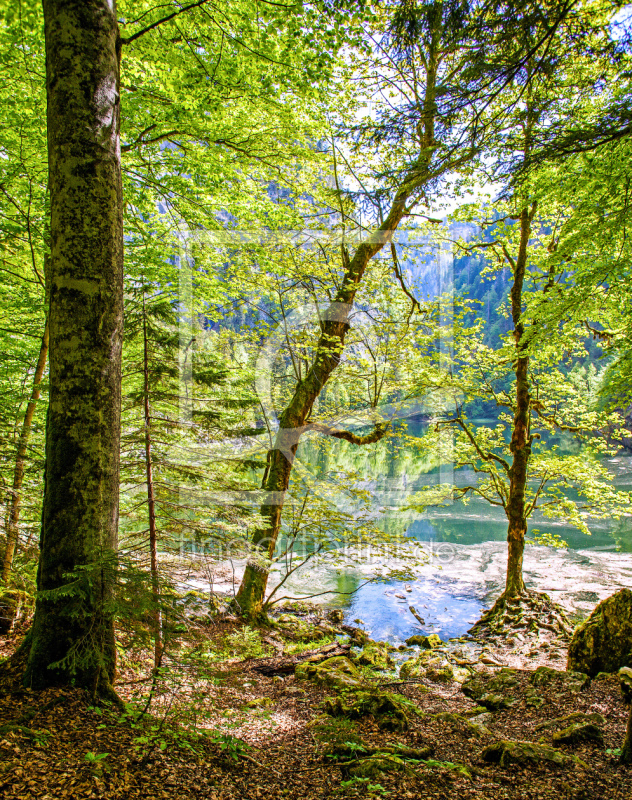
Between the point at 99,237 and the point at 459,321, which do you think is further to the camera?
the point at 459,321

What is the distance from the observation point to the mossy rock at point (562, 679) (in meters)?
4.52

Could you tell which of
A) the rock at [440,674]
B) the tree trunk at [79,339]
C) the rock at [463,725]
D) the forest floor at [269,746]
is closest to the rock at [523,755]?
the forest floor at [269,746]

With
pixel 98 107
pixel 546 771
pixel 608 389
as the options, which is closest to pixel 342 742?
pixel 546 771

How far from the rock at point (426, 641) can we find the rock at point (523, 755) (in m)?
5.43

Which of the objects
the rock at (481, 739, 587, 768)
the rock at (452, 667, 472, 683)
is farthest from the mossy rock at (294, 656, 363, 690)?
the rock at (481, 739, 587, 768)

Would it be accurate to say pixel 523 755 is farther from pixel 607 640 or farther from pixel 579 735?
pixel 607 640

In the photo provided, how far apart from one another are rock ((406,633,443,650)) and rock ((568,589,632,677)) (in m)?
3.25

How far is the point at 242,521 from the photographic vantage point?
4266mm

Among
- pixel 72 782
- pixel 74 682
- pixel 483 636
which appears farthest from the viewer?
pixel 483 636

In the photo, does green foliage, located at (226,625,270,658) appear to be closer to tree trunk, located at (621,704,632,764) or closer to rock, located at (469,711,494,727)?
rock, located at (469,711,494,727)

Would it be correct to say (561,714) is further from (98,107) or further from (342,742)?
(98,107)

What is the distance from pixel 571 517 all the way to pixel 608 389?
20.0 feet

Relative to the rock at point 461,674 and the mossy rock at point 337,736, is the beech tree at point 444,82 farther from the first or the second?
the rock at point 461,674

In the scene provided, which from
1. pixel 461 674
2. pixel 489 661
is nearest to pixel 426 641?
pixel 489 661
